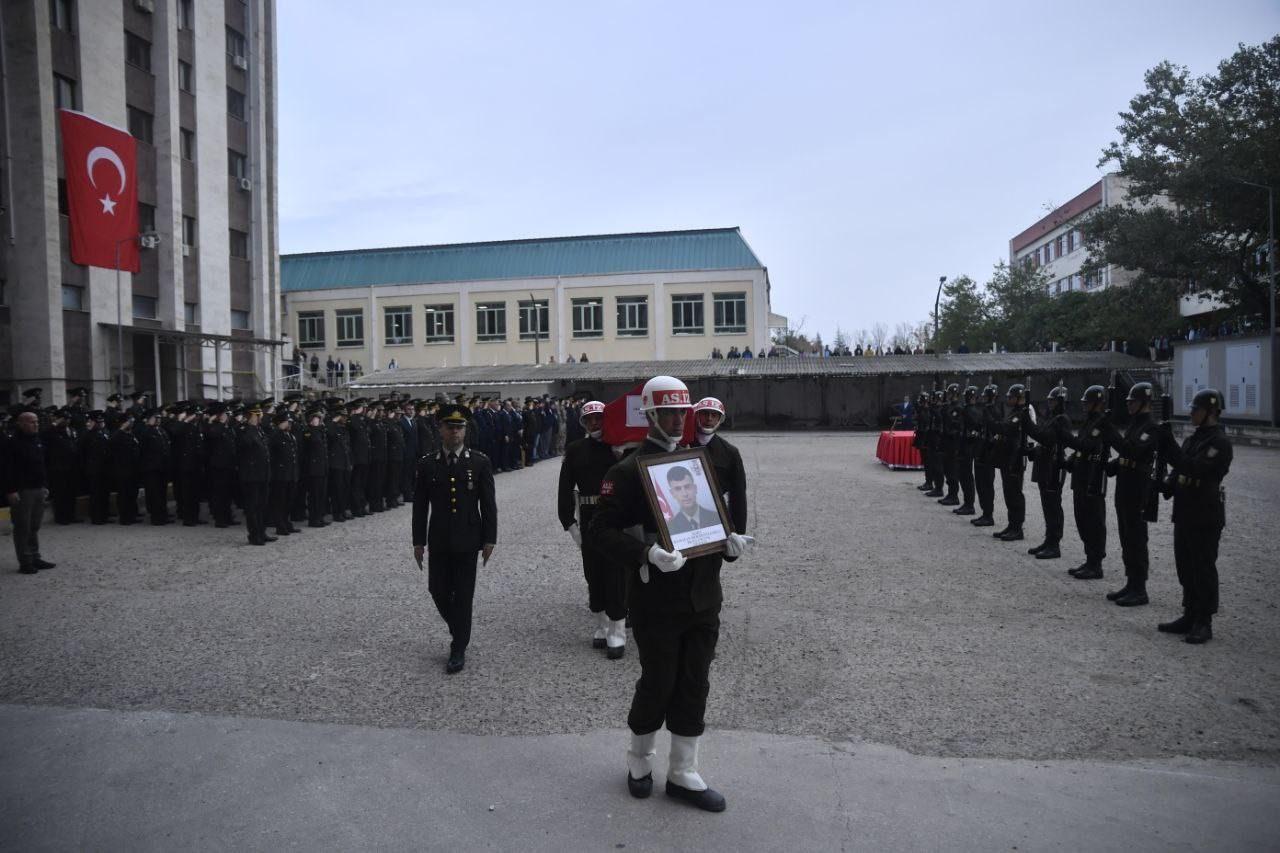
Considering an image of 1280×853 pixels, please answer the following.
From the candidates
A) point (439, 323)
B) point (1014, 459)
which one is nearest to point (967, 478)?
A: point (1014, 459)

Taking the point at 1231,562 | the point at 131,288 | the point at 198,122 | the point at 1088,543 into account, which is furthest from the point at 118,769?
the point at 198,122

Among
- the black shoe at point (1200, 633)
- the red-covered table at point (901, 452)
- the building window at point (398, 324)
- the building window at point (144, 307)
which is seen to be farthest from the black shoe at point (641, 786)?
the building window at point (398, 324)

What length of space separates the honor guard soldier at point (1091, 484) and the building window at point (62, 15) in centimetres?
3084

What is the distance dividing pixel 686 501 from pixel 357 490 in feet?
38.0

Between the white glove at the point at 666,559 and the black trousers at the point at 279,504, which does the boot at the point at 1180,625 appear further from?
the black trousers at the point at 279,504

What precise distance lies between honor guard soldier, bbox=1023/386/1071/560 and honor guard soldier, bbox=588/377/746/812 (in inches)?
283

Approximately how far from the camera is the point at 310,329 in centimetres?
5634

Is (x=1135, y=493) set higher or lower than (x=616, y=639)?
higher

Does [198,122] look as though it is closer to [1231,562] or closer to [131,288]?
[131,288]

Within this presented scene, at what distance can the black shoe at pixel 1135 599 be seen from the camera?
7.53m

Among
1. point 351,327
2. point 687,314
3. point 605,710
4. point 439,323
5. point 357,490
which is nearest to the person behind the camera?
point 605,710

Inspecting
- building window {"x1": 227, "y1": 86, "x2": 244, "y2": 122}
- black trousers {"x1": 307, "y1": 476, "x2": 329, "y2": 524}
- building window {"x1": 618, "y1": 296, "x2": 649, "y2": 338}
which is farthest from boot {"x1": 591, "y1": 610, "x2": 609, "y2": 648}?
building window {"x1": 618, "y1": 296, "x2": 649, "y2": 338}

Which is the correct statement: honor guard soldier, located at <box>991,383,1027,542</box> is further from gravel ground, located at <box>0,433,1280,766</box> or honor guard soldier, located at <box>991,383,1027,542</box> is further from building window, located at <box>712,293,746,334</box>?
building window, located at <box>712,293,746,334</box>

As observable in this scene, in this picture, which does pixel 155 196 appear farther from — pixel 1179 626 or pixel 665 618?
pixel 1179 626
